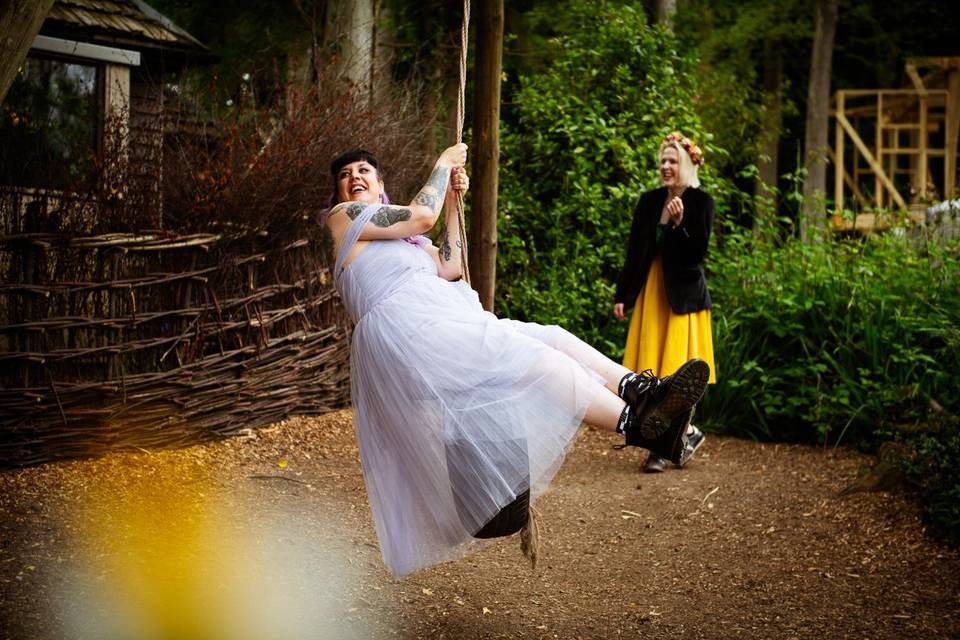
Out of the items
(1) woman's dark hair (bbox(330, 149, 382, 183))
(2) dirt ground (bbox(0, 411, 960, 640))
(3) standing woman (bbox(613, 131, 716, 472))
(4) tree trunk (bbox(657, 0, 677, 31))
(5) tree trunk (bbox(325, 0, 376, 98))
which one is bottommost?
(2) dirt ground (bbox(0, 411, 960, 640))

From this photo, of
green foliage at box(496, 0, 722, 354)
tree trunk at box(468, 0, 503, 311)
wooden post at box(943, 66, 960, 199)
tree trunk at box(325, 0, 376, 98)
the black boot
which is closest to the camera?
the black boot

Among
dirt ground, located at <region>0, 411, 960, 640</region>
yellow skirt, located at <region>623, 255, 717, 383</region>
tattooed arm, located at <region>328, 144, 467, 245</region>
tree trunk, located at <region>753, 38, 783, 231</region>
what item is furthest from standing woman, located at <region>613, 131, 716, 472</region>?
tree trunk, located at <region>753, 38, 783, 231</region>

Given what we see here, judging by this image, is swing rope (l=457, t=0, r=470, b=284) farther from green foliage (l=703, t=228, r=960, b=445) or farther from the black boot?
green foliage (l=703, t=228, r=960, b=445)

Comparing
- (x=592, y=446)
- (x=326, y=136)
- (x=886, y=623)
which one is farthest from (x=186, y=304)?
(x=886, y=623)

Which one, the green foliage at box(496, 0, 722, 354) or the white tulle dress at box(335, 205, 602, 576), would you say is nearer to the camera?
the white tulle dress at box(335, 205, 602, 576)

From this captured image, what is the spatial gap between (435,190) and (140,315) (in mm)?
2799

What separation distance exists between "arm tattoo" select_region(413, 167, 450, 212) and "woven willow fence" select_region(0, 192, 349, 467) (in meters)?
2.64

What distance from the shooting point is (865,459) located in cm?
680

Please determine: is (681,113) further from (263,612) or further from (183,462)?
(263,612)

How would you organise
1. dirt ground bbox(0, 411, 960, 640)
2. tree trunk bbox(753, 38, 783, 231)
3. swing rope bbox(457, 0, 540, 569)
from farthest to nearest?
tree trunk bbox(753, 38, 783, 231) < dirt ground bbox(0, 411, 960, 640) < swing rope bbox(457, 0, 540, 569)

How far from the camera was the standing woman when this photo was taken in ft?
21.0

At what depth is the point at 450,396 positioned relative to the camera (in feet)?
12.2

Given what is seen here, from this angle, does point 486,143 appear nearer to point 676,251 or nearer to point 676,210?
point 676,210

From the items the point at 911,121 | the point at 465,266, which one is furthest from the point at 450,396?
the point at 911,121
